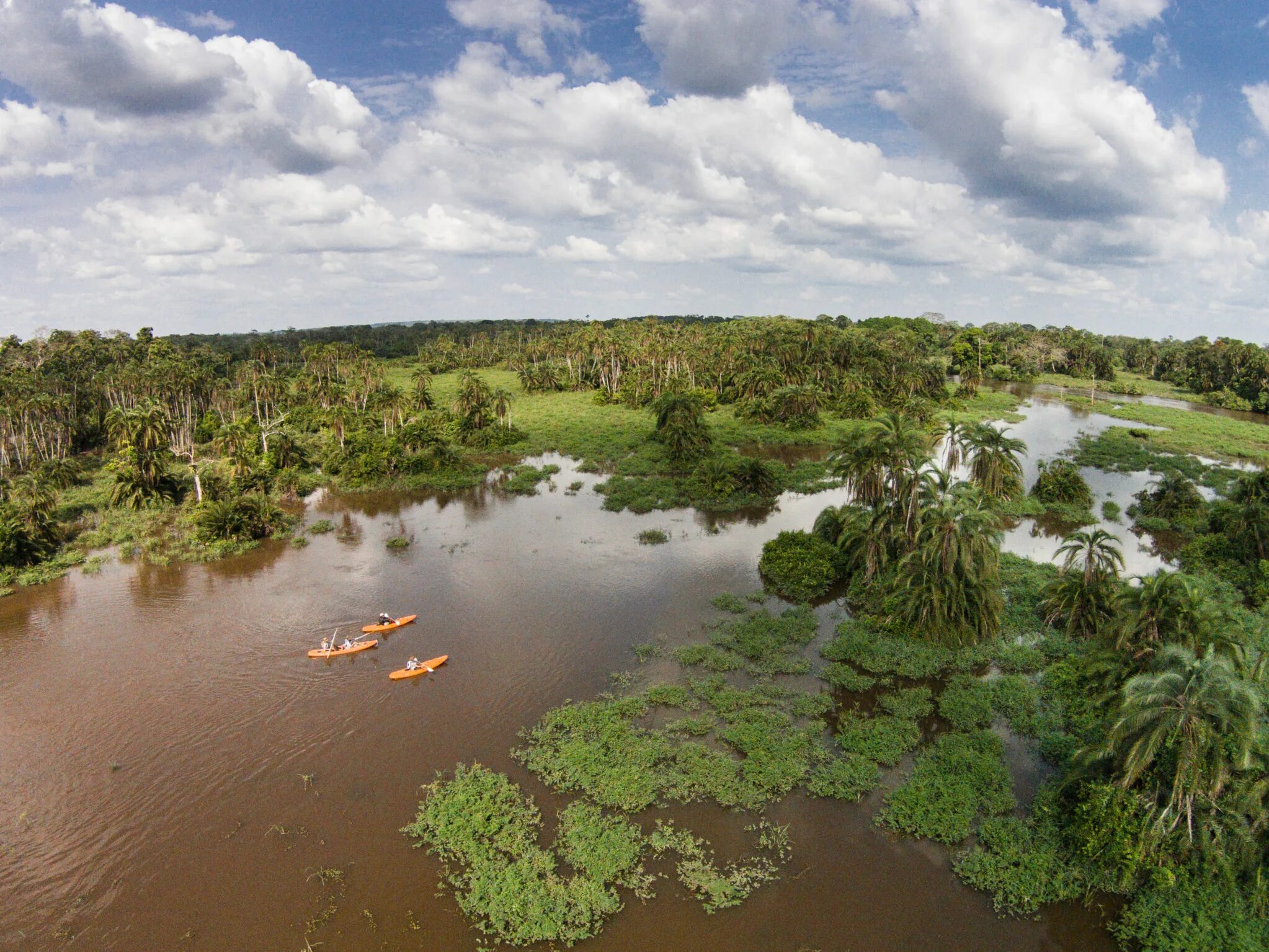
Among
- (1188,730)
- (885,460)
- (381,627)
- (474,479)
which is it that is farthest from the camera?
(474,479)

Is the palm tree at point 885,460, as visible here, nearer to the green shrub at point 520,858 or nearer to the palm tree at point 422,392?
the green shrub at point 520,858

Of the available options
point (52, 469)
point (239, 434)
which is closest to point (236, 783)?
point (239, 434)

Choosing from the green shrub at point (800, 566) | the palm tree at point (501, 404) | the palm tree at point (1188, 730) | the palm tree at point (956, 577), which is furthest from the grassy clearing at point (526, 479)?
the palm tree at point (1188, 730)

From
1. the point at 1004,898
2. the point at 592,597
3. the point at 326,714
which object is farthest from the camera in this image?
the point at 592,597

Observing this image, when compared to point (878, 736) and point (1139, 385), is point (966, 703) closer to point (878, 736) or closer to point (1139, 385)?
point (878, 736)

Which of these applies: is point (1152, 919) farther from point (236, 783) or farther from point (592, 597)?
point (236, 783)

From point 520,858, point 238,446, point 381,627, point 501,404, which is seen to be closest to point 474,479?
point 238,446

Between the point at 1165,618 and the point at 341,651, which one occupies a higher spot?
the point at 1165,618
